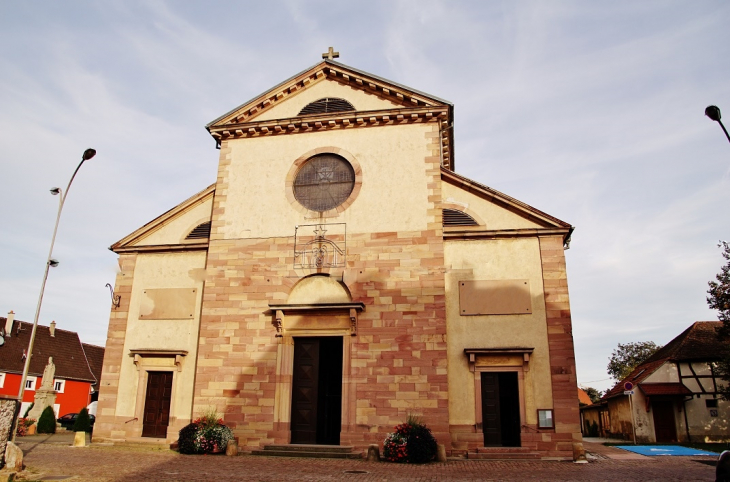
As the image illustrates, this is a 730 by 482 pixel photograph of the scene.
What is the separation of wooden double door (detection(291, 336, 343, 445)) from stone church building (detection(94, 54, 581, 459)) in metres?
0.04

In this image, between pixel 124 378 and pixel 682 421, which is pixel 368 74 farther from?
pixel 682 421

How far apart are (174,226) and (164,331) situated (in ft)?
12.4

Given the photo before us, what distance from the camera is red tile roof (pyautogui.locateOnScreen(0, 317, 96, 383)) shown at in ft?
139

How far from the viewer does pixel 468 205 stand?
718 inches

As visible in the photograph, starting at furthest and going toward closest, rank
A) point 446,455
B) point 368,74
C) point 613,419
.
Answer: point 613,419 < point 368,74 < point 446,455

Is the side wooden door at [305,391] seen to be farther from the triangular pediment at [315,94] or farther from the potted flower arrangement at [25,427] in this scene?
the potted flower arrangement at [25,427]

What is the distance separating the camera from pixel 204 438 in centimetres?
1634

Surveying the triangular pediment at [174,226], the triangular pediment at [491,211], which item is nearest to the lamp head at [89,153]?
the triangular pediment at [174,226]

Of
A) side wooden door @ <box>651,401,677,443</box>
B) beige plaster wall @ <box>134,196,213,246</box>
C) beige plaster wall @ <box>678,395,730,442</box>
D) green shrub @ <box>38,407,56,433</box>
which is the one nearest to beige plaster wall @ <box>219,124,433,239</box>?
beige plaster wall @ <box>134,196,213,246</box>

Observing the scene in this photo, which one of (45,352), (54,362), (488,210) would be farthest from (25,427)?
(488,210)

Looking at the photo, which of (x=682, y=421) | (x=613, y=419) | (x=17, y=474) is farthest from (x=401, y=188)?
(x=613, y=419)

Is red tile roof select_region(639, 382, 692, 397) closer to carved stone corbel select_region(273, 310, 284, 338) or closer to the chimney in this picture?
carved stone corbel select_region(273, 310, 284, 338)

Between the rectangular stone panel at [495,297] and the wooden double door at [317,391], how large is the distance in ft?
13.7

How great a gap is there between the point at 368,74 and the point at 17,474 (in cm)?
1511
